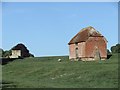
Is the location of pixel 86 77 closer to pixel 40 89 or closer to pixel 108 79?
pixel 108 79

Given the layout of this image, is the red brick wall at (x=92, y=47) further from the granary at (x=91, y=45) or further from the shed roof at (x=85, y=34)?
the shed roof at (x=85, y=34)

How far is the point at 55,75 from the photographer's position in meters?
37.9

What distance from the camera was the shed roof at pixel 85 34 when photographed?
217 ft

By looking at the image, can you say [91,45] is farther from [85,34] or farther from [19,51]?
[19,51]

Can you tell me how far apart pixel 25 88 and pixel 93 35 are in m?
45.5

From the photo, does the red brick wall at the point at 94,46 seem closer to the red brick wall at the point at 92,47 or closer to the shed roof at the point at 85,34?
the red brick wall at the point at 92,47

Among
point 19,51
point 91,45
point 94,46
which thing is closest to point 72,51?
point 91,45

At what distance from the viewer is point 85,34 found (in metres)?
67.1

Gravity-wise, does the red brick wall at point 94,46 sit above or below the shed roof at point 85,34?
below

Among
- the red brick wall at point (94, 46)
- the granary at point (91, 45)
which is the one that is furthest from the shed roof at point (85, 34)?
the red brick wall at point (94, 46)

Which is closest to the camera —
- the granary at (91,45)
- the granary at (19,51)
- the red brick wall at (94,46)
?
the granary at (91,45)

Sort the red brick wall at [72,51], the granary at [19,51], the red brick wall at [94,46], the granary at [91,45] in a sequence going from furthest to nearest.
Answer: the granary at [19,51], the red brick wall at [72,51], the red brick wall at [94,46], the granary at [91,45]

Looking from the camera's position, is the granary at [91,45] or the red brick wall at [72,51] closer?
the granary at [91,45]

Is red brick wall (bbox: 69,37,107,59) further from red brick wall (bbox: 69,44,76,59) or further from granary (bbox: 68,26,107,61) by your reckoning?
red brick wall (bbox: 69,44,76,59)
